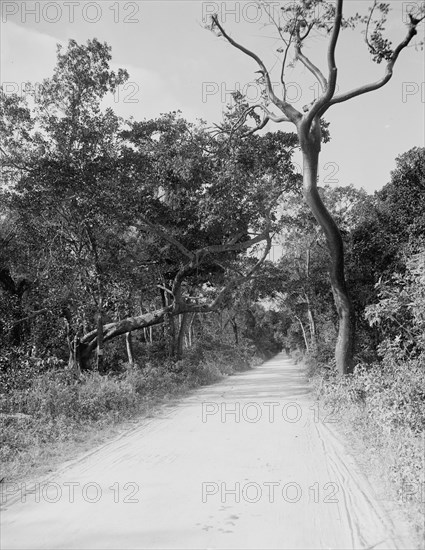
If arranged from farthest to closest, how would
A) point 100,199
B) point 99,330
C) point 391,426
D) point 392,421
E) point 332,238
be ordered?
1. point 99,330
2. point 100,199
3. point 332,238
4. point 392,421
5. point 391,426

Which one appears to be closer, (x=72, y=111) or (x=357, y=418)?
(x=357, y=418)

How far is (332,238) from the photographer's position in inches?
385

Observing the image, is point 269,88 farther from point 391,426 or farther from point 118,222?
point 391,426

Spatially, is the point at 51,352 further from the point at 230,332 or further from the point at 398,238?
the point at 230,332

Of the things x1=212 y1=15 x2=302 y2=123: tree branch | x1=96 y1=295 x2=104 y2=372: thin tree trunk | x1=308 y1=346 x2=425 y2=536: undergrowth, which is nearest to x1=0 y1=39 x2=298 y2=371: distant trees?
x1=96 y1=295 x2=104 y2=372: thin tree trunk

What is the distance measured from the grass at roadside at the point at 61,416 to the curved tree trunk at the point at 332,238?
15.2 feet

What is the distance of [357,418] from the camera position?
758 cm

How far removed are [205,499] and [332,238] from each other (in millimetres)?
6762

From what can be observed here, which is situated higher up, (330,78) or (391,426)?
(330,78)

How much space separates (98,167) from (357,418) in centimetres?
971

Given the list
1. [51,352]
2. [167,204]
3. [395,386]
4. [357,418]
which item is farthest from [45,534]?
[51,352]

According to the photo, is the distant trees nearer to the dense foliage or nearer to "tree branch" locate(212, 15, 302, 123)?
the dense foliage

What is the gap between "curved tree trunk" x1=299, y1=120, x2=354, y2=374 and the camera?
931 cm

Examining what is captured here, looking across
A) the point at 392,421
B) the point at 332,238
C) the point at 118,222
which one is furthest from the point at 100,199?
the point at 392,421
